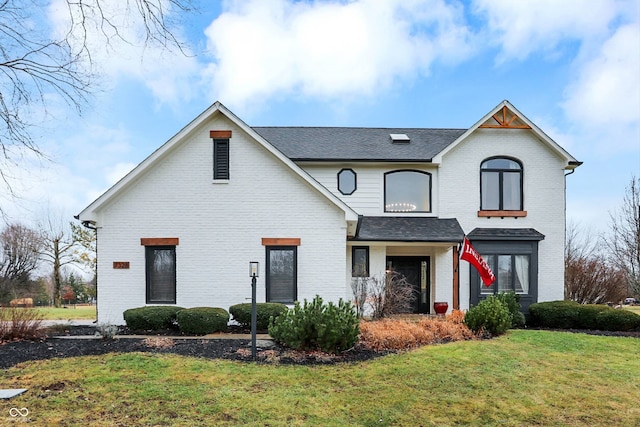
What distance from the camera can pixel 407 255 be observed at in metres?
16.8

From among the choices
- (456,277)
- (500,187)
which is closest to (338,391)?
(456,277)

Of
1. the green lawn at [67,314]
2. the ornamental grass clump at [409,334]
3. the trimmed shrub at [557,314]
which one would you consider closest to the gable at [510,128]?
the trimmed shrub at [557,314]

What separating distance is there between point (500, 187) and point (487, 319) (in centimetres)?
722

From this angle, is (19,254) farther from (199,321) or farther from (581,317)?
(581,317)

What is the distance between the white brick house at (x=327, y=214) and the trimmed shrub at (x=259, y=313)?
108 cm

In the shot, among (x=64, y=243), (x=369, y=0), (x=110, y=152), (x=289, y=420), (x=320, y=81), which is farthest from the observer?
(x=64, y=243)

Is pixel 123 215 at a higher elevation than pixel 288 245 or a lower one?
higher

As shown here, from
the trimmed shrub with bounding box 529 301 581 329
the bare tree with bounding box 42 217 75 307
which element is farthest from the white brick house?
the bare tree with bounding box 42 217 75 307

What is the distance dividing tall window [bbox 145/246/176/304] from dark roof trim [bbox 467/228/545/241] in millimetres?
10847

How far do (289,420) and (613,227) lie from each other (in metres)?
25.2

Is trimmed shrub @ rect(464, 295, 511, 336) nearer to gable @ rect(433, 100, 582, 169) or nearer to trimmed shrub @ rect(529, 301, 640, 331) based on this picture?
trimmed shrub @ rect(529, 301, 640, 331)

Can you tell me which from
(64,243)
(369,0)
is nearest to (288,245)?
(369,0)

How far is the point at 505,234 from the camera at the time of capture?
15.8 meters

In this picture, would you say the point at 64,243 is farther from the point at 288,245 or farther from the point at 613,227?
the point at 613,227
